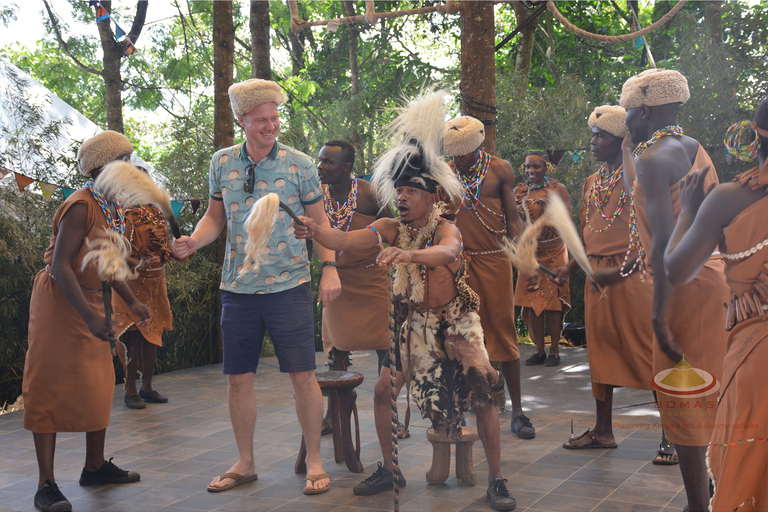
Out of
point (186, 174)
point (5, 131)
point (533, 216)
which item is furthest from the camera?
point (186, 174)

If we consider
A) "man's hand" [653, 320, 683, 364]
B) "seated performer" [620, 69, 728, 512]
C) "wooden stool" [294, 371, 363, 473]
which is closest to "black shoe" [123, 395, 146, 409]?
"wooden stool" [294, 371, 363, 473]

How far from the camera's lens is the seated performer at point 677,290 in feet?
10.8

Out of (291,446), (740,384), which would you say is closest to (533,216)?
(291,446)

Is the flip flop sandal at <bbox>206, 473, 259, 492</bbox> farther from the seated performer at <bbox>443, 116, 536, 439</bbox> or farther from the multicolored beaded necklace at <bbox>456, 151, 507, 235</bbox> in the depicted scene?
the multicolored beaded necklace at <bbox>456, 151, 507, 235</bbox>

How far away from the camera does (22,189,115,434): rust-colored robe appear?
4133mm

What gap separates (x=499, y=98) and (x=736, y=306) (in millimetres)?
9227

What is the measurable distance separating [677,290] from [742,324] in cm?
116

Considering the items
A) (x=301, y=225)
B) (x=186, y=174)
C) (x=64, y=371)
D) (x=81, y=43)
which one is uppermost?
(x=81, y=43)

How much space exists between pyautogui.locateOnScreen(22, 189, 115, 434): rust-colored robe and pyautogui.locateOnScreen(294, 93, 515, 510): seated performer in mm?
1632

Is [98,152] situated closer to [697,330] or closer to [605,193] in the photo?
[605,193]

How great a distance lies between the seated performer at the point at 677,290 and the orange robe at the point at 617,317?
101 cm

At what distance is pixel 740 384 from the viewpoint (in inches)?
90.6

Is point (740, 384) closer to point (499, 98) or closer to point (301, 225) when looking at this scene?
point (301, 225)

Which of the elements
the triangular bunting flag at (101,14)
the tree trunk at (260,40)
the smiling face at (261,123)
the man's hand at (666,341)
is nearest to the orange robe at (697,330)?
the man's hand at (666,341)
